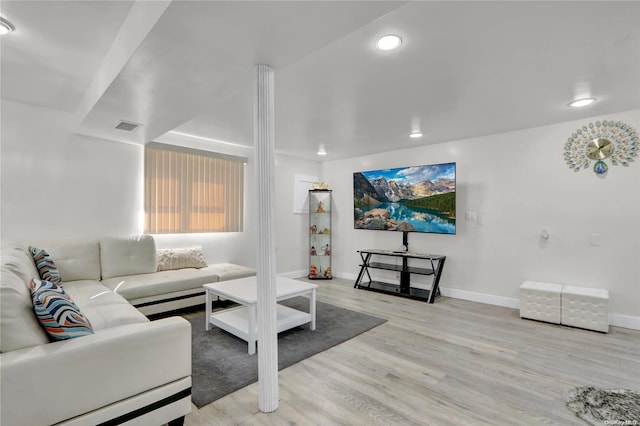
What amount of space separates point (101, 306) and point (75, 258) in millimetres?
1378

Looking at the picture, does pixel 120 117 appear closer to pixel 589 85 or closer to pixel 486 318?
pixel 589 85

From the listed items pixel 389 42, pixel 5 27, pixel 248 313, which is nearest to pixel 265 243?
pixel 248 313

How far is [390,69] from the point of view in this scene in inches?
93.3

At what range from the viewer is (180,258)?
167 inches

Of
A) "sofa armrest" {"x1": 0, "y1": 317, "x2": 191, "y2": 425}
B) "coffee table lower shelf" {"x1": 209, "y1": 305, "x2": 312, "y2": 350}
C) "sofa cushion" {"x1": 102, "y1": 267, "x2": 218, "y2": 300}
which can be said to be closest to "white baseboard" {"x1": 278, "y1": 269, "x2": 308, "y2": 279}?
"sofa cushion" {"x1": 102, "y1": 267, "x2": 218, "y2": 300}

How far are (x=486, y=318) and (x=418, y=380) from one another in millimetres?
1902

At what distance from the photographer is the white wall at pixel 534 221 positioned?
335 centimetres

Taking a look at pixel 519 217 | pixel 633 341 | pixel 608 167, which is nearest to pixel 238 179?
pixel 519 217

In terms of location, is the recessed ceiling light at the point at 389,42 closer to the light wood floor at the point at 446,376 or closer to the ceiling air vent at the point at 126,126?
the light wood floor at the point at 446,376

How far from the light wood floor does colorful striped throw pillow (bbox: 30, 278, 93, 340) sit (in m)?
0.88

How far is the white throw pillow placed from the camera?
13.5ft

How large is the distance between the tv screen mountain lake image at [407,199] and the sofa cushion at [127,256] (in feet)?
11.2

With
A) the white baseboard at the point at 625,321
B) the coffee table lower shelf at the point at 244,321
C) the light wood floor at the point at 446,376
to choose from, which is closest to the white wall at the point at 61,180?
the coffee table lower shelf at the point at 244,321

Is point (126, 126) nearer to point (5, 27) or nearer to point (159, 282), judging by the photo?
point (5, 27)
